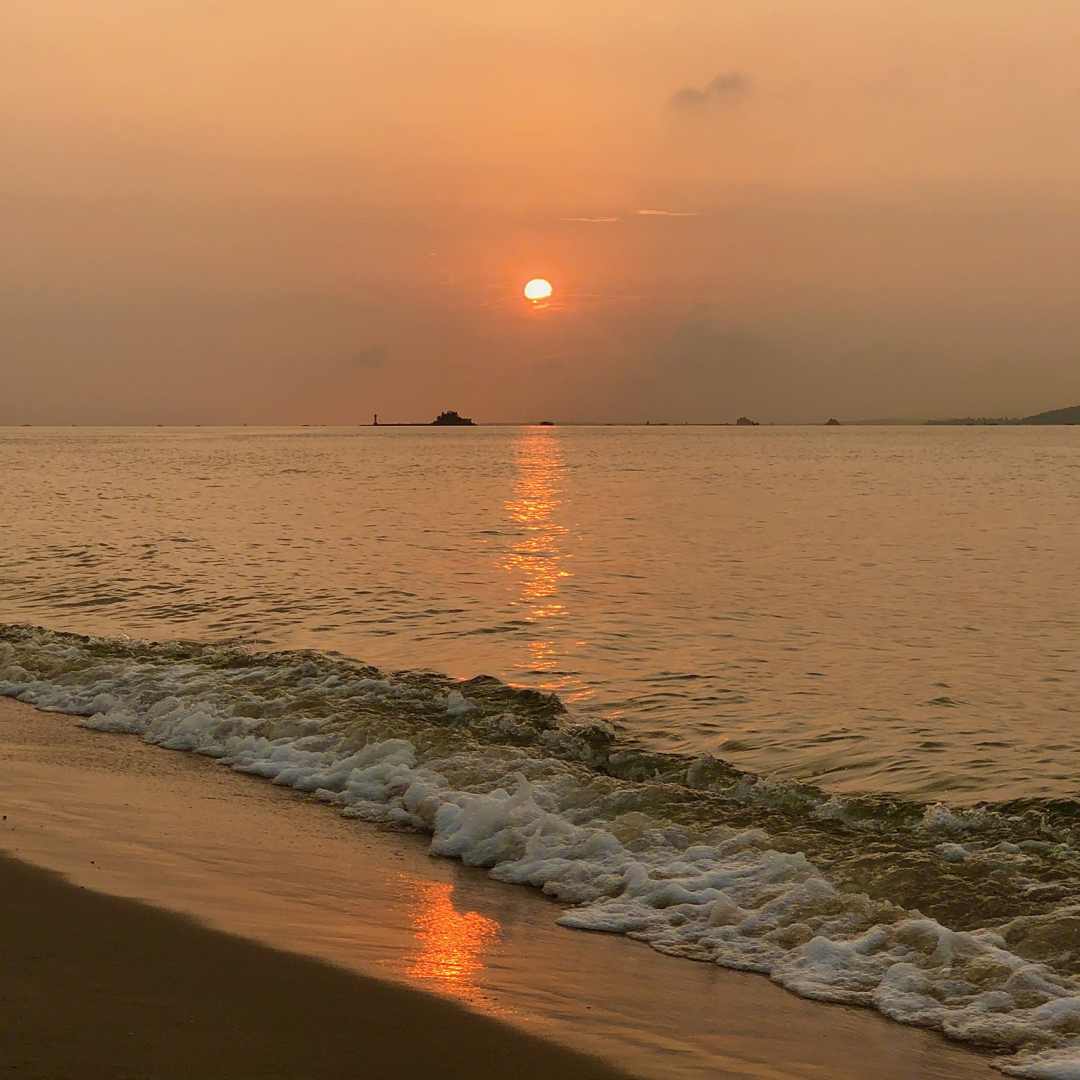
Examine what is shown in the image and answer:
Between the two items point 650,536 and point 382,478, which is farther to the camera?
point 382,478

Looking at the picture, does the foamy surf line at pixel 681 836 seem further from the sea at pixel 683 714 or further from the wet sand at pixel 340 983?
the wet sand at pixel 340 983

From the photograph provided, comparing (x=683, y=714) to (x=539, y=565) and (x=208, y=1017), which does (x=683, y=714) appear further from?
(x=539, y=565)

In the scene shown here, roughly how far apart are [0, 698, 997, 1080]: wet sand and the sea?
1.46ft

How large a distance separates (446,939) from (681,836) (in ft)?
8.57

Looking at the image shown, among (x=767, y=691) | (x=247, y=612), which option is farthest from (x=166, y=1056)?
(x=247, y=612)

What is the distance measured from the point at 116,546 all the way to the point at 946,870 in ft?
87.5

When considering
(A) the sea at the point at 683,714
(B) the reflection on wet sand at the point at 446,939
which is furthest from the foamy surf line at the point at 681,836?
(B) the reflection on wet sand at the point at 446,939

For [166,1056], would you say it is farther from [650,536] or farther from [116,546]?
[650,536]

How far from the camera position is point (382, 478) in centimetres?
7362

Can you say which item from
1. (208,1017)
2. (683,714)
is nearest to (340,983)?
(208,1017)

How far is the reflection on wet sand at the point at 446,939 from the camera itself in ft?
19.4

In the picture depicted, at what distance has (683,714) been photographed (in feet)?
42.6

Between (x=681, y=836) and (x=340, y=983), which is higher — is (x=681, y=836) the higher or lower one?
the lower one

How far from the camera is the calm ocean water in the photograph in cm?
1226
